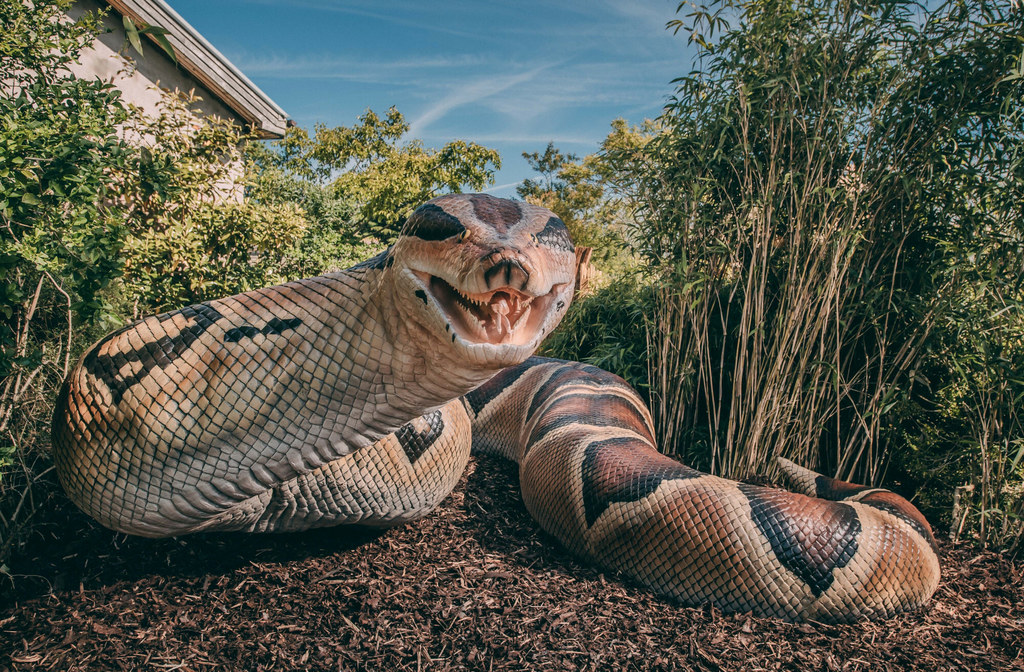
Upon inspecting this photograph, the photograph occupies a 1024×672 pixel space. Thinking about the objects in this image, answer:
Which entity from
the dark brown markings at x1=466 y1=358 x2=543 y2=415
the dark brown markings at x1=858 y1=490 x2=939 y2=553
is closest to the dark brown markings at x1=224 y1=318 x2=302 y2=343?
the dark brown markings at x1=466 y1=358 x2=543 y2=415

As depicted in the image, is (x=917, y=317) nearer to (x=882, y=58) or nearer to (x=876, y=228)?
(x=876, y=228)

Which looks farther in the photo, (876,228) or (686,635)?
(876,228)

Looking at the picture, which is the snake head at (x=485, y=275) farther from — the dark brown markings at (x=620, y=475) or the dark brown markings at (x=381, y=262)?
the dark brown markings at (x=620, y=475)

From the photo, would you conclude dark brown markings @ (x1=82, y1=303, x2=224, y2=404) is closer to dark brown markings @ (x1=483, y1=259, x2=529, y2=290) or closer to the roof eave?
dark brown markings @ (x1=483, y1=259, x2=529, y2=290)

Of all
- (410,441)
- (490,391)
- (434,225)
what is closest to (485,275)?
(434,225)

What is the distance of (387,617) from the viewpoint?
2574mm

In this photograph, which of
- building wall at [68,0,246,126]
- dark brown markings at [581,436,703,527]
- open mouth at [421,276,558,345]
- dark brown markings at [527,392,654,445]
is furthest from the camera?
building wall at [68,0,246,126]

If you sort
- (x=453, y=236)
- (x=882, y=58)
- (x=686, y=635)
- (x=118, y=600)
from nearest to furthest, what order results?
(x=453, y=236) < (x=118, y=600) < (x=686, y=635) < (x=882, y=58)

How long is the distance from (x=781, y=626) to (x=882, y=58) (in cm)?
360

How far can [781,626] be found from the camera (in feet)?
9.28

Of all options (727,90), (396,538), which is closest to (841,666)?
(396,538)

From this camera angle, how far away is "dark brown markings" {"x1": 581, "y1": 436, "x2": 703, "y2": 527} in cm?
315

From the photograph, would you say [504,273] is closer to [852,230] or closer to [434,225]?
[434,225]

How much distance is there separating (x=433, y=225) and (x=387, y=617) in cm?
184
